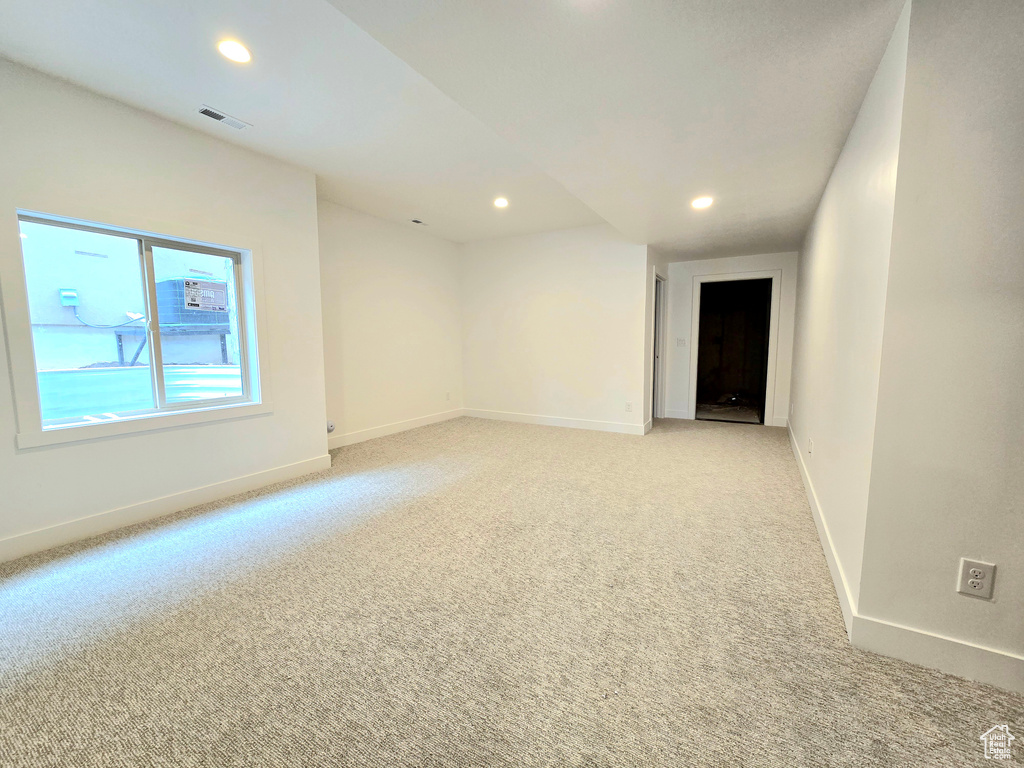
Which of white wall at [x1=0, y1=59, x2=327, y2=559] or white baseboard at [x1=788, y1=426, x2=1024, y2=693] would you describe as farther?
white wall at [x1=0, y1=59, x2=327, y2=559]

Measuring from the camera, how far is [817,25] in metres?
1.41

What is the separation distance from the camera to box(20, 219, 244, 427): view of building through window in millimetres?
2326

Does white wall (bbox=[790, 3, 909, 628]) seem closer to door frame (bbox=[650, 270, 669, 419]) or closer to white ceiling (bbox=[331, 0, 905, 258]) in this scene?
white ceiling (bbox=[331, 0, 905, 258])

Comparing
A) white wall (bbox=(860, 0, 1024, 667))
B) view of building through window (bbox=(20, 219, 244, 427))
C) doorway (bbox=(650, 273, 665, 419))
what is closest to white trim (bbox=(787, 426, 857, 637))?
white wall (bbox=(860, 0, 1024, 667))

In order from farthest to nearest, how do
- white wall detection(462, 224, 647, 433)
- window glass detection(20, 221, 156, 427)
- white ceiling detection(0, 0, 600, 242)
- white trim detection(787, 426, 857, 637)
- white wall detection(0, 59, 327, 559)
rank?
white wall detection(462, 224, 647, 433) < window glass detection(20, 221, 156, 427) < white wall detection(0, 59, 327, 559) < white ceiling detection(0, 0, 600, 242) < white trim detection(787, 426, 857, 637)

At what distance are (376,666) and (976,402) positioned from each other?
2178 mm

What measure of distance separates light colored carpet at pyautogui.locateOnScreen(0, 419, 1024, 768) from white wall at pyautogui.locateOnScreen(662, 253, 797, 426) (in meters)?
2.94

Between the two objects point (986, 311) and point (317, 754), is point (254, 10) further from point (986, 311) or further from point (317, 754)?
point (986, 311)

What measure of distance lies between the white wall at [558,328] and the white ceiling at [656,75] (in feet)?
6.84

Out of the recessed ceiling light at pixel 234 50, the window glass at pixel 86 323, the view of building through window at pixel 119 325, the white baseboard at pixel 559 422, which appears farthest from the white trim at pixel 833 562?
the window glass at pixel 86 323

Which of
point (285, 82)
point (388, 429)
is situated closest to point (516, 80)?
point (285, 82)

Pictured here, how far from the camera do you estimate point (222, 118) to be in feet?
8.29

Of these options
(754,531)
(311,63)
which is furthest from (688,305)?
(311,63)

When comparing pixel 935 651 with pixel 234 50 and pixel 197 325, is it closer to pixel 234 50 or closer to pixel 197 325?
pixel 234 50
